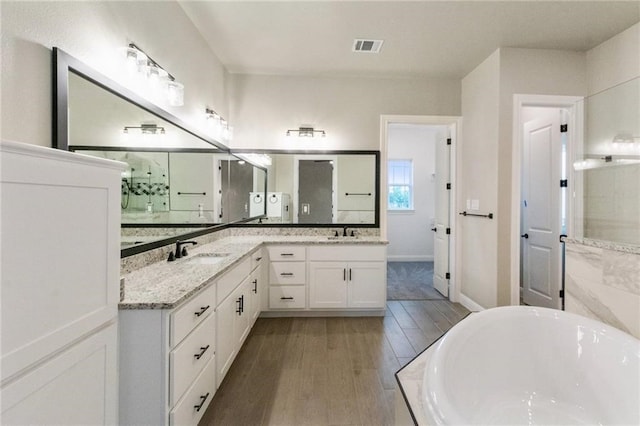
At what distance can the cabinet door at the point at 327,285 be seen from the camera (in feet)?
10.1

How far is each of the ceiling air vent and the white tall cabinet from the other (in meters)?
2.46

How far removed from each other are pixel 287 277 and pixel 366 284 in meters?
0.86

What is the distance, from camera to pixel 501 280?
9.41ft

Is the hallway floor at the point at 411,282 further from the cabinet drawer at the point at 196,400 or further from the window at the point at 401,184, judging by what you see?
the cabinet drawer at the point at 196,400

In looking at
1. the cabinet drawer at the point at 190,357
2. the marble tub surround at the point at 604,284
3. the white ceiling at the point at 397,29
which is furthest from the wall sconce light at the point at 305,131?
the marble tub surround at the point at 604,284

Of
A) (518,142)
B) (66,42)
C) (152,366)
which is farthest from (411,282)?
(66,42)

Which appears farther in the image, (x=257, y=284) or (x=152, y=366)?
(x=257, y=284)

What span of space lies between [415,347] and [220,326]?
5.46 feet

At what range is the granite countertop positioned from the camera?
124cm

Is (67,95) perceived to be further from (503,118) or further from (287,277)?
(503,118)

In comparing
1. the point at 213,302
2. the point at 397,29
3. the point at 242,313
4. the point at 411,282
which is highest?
the point at 397,29

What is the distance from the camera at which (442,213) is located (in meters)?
3.89

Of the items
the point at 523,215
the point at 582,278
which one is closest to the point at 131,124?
the point at 582,278

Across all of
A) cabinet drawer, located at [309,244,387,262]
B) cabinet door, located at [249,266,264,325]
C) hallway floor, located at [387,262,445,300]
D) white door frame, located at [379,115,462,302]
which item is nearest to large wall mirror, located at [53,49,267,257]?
cabinet door, located at [249,266,264,325]
